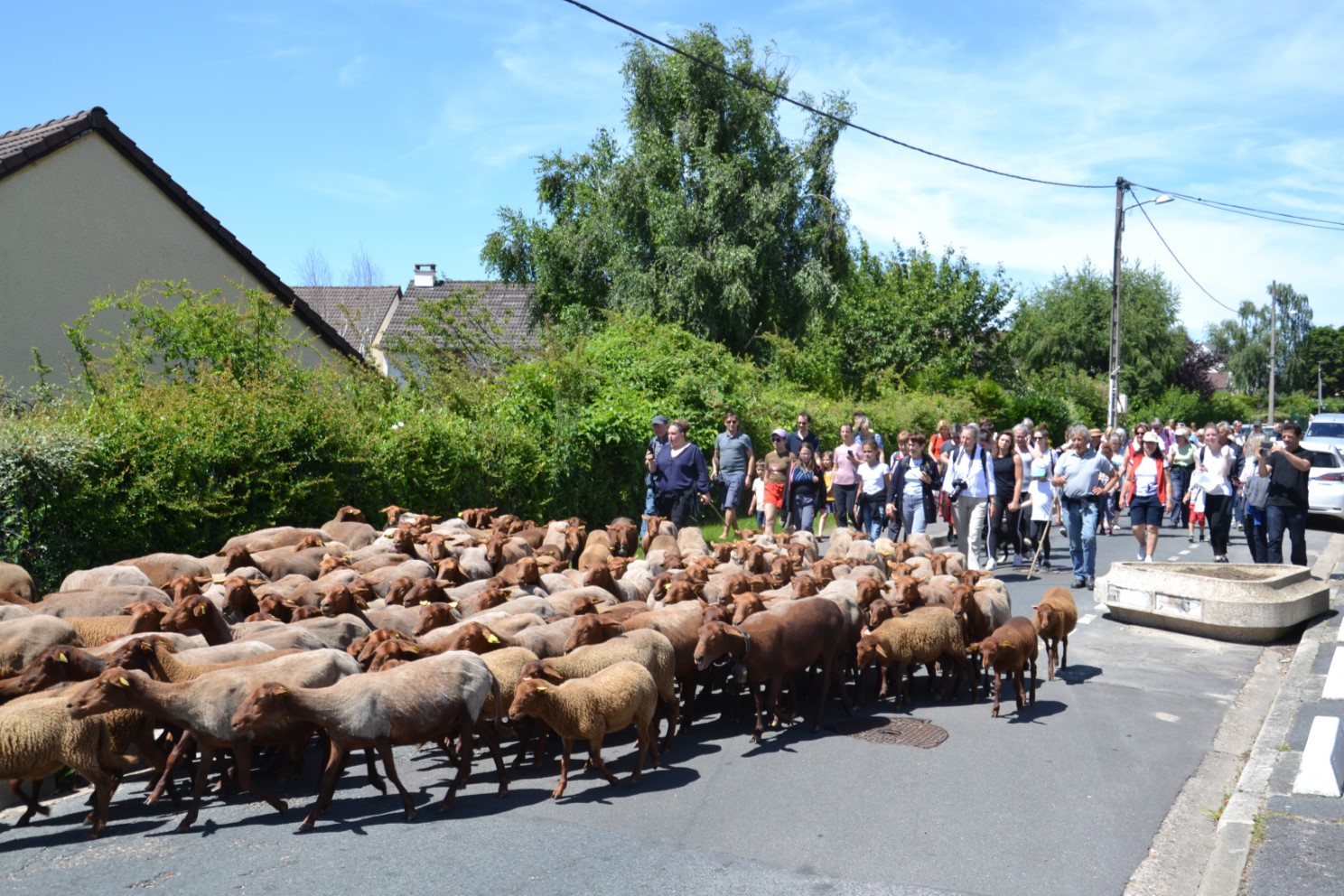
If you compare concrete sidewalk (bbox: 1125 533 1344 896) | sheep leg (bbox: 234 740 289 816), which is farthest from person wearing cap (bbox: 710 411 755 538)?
sheep leg (bbox: 234 740 289 816)

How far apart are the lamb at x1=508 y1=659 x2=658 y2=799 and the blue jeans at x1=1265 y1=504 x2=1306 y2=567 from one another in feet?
33.1

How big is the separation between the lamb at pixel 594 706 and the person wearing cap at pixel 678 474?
26.9 ft

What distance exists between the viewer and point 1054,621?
30.0 feet

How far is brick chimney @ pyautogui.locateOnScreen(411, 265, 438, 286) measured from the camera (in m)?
60.2

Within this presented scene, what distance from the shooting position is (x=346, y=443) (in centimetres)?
1358

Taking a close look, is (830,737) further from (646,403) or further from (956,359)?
(956,359)

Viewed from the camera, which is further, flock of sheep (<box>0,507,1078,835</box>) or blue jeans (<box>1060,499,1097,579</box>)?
blue jeans (<box>1060,499,1097,579</box>)

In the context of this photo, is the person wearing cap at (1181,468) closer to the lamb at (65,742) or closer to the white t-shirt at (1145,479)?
the white t-shirt at (1145,479)

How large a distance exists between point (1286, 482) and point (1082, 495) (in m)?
2.51

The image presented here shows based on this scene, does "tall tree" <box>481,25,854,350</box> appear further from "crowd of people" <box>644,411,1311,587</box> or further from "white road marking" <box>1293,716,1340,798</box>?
"white road marking" <box>1293,716,1340,798</box>

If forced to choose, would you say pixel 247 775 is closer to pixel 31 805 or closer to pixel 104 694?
pixel 104 694

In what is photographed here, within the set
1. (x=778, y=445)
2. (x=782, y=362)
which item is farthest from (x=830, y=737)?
(x=782, y=362)

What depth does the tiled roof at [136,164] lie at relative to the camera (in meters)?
18.8

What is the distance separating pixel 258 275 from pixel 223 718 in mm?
20159
